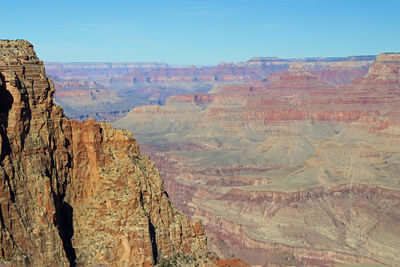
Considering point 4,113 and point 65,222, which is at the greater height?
point 4,113

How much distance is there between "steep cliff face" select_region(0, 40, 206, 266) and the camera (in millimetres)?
33125

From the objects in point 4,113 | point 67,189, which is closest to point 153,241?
point 67,189

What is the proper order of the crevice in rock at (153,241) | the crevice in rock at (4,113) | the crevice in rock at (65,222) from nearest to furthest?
the crevice in rock at (4,113) → the crevice in rock at (65,222) → the crevice in rock at (153,241)

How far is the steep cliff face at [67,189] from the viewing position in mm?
33125

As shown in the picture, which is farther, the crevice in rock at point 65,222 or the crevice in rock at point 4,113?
the crevice in rock at point 65,222

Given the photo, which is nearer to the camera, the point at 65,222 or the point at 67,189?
the point at 65,222

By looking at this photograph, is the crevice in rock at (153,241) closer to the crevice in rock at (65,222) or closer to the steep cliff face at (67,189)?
the steep cliff face at (67,189)

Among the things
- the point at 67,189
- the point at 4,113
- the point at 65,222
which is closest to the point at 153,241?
the point at 65,222

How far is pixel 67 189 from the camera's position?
125ft

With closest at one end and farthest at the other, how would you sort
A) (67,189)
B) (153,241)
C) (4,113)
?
1. (4,113)
2. (67,189)
3. (153,241)

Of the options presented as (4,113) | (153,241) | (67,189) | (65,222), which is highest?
(4,113)

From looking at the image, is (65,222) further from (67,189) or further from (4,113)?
(4,113)

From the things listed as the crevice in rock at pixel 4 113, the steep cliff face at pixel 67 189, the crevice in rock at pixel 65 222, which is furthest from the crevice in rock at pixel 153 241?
the crevice in rock at pixel 4 113

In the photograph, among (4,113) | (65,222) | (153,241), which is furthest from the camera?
(153,241)
